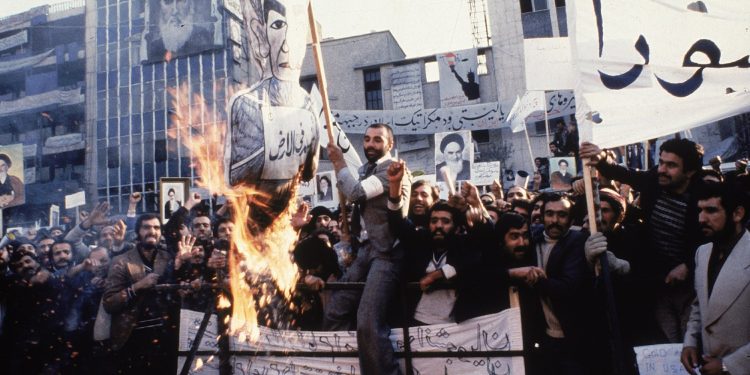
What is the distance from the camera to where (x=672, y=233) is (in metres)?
4.04

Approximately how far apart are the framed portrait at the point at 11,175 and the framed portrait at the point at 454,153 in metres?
6.46

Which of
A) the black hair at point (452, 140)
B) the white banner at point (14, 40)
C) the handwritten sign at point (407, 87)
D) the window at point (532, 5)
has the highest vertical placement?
the white banner at point (14, 40)

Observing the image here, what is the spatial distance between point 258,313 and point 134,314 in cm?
104

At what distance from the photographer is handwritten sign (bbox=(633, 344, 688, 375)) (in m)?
3.82

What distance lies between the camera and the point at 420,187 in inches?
191

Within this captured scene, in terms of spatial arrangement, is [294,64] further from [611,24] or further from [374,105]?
[374,105]

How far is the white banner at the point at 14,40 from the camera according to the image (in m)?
31.8

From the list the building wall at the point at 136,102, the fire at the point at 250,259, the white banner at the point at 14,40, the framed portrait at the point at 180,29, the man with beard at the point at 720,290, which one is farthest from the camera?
the white banner at the point at 14,40

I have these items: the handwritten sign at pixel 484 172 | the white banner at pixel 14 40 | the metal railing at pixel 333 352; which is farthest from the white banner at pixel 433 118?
the white banner at pixel 14 40

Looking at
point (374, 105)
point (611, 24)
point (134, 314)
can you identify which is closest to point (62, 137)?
point (374, 105)

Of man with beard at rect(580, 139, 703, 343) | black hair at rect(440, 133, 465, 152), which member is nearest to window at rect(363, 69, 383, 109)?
black hair at rect(440, 133, 465, 152)

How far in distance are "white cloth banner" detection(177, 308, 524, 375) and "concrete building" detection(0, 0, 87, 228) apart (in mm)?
29627

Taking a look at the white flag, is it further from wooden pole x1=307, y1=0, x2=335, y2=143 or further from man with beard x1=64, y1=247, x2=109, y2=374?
man with beard x1=64, y1=247, x2=109, y2=374

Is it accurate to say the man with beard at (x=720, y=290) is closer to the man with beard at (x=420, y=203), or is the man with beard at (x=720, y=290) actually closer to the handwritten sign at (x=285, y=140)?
the man with beard at (x=420, y=203)
